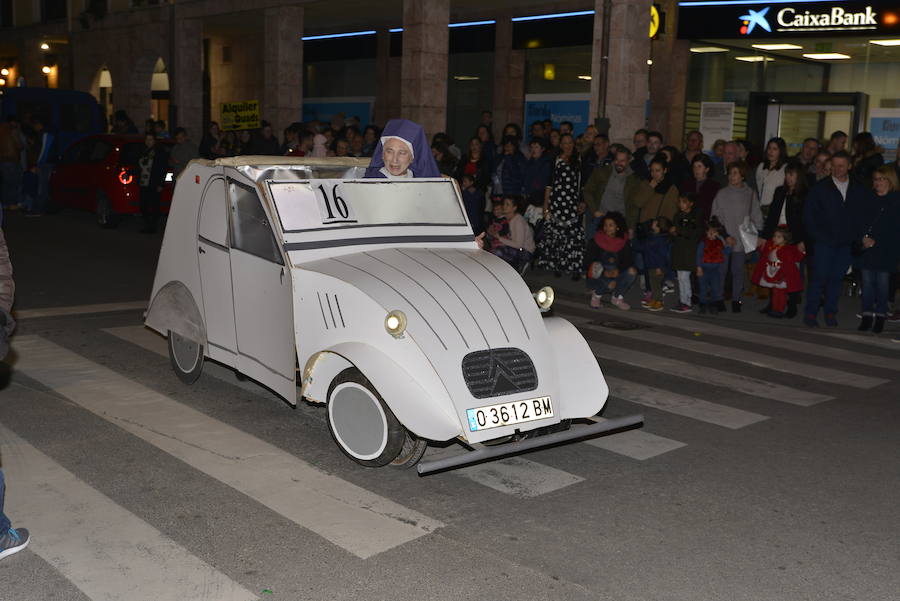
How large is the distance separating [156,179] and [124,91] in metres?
17.8

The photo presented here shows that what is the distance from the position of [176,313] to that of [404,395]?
9.97ft

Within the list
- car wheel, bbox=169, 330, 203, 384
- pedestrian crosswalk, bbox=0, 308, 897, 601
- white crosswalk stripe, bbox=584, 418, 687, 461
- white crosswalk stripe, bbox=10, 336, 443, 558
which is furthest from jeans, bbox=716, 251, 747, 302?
white crosswalk stripe, bbox=10, 336, 443, 558

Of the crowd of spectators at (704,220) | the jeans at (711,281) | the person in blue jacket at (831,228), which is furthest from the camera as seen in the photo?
the jeans at (711,281)

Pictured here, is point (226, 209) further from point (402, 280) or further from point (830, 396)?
point (830, 396)

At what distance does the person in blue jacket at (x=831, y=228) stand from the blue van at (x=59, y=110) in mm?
18453

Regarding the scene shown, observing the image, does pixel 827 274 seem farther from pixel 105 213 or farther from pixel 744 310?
pixel 105 213

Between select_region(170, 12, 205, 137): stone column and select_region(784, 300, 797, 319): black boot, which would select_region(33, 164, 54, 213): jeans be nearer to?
select_region(170, 12, 205, 137): stone column

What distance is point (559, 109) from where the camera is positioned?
953 inches

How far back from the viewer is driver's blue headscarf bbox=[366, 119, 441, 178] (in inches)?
298

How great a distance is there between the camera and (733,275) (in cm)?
1220

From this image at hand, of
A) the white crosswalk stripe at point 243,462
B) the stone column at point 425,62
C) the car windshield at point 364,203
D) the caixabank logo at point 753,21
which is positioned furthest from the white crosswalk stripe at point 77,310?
the caixabank logo at point 753,21

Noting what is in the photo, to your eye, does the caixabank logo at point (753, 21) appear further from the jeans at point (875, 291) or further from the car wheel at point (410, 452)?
the car wheel at point (410, 452)

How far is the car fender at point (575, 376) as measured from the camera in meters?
6.03

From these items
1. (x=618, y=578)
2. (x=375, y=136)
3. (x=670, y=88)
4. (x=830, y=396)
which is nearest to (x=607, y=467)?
(x=618, y=578)
